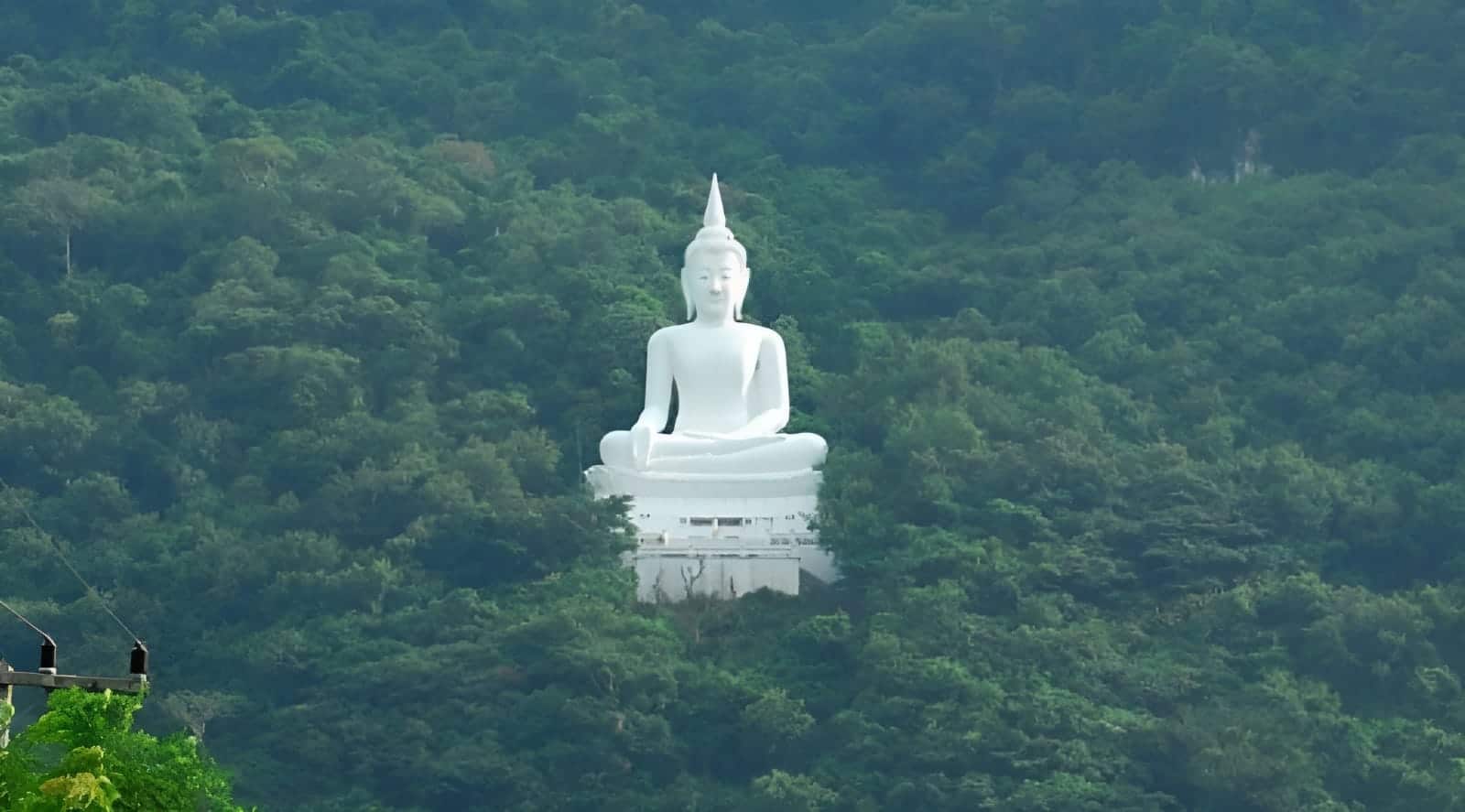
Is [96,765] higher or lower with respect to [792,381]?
lower

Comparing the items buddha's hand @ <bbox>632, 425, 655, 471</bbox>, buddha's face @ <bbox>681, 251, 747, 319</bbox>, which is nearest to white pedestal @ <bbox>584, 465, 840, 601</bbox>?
buddha's hand @ <bbox>632, 425, 655, 471</bbox>

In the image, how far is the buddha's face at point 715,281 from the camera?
39.2 m

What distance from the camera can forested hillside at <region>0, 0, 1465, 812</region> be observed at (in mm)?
34312

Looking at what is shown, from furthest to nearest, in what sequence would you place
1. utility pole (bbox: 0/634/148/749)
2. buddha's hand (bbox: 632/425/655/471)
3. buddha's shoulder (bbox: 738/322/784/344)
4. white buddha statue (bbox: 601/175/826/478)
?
buddha's shoulder (bbox: 738/322/784/344), white buddha statue (bbox: 601/175/826/478), buddha's hand (bbox: 632/425/655/471), utility pole (bbox: 0/634/148/749)

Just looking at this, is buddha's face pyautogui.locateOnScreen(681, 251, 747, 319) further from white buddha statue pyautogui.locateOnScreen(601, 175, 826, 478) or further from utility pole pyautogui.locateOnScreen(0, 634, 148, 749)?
utility pole pyautogui.locateOnScreen(0, 634, 148, 749)

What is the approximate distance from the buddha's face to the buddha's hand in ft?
4.68

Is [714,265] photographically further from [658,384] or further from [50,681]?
[50,681]

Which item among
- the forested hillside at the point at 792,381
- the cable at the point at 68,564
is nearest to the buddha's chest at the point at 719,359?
the forested hillside at the point at 792,381

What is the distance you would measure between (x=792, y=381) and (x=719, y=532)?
3.91m

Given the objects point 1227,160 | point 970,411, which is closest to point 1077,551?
point 970,411

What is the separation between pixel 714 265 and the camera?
39156 mm

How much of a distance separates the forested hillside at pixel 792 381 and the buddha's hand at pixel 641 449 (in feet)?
2.62

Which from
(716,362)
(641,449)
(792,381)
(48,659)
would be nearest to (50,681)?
(48,659)

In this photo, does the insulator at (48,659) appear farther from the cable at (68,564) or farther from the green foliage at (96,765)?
the cable at (68,564)
